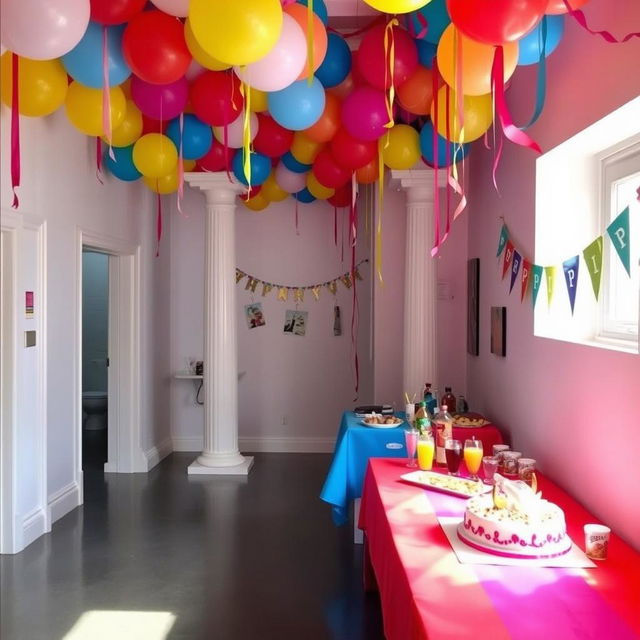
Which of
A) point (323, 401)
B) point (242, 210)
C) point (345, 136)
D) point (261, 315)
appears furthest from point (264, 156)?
point (323, 401)

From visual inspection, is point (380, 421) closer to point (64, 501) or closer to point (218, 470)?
point (218, 470)

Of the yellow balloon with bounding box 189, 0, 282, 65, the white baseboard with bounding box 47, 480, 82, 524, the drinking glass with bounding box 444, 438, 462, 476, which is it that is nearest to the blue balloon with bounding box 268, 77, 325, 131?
the yellow balloon with bounding box 189, 0, 282, 65

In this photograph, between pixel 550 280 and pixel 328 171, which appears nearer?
pixel 550 280

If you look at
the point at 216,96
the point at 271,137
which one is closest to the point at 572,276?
the point at 216,96

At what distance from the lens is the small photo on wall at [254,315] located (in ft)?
20.5

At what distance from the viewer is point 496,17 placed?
205 centimetres

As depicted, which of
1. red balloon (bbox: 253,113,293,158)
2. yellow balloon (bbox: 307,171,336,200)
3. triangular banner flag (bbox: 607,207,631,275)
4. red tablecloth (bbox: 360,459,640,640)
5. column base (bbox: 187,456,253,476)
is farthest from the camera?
column base (bbox: 187,456,253,476)

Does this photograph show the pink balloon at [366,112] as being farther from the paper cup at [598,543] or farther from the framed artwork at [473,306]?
the paper cup at [598,543]

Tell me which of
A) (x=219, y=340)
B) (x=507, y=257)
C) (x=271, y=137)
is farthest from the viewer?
(x=219, y=340)

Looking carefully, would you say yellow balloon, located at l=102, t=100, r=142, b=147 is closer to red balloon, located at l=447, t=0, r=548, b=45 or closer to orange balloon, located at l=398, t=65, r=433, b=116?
orange balloon, located at l=398, t=65, r=433, b=116

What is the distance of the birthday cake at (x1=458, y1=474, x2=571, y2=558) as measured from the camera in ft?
6.10

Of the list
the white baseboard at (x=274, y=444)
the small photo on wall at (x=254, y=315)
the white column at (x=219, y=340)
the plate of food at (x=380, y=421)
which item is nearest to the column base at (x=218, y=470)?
the white column at (x=219, y=340)

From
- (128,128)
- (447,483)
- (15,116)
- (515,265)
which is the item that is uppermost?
(128,128)

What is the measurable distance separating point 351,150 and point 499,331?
1.44 meters
